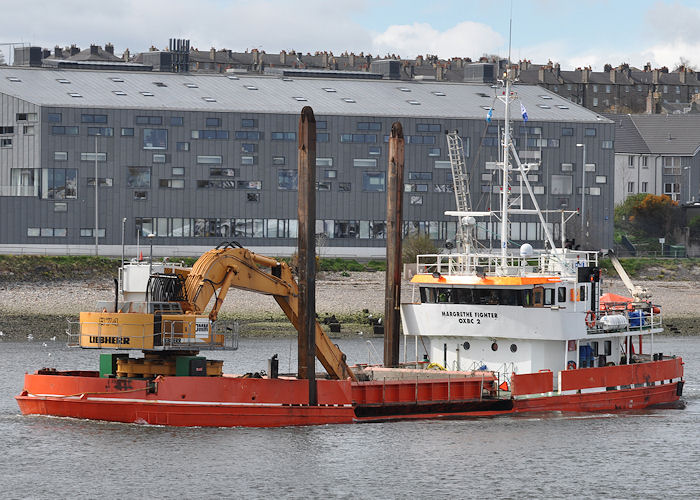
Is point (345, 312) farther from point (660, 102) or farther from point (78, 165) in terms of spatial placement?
point (660, 102)

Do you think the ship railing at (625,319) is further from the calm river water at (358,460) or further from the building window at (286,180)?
the building window at (286,180)

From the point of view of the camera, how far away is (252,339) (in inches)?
2808

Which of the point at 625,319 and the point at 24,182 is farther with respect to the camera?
the point at 24,182

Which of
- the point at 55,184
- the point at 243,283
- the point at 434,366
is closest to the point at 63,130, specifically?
the point at 55,184

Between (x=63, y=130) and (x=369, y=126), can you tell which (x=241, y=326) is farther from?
(x=369, y=126)

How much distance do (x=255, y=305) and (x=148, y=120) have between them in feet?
63.4

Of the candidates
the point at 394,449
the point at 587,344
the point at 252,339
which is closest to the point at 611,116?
the point at 252,339

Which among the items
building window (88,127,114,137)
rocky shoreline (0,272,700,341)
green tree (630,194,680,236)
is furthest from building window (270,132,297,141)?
green tree (630,194,680,236)

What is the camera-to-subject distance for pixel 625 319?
46344 millimetres

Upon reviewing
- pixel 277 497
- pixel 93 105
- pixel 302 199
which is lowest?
pixel 277 497

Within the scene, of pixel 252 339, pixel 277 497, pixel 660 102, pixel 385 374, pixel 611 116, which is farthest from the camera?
pixel 660 102

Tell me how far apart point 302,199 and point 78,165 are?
184 feet

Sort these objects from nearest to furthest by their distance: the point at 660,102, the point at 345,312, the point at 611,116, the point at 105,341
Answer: the point at 105,341, the point at 345,312, the point at 611,116, the point at 660,102

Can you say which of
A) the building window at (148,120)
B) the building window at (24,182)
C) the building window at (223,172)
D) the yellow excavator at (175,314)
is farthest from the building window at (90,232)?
the yellow excavator at (175,314)
